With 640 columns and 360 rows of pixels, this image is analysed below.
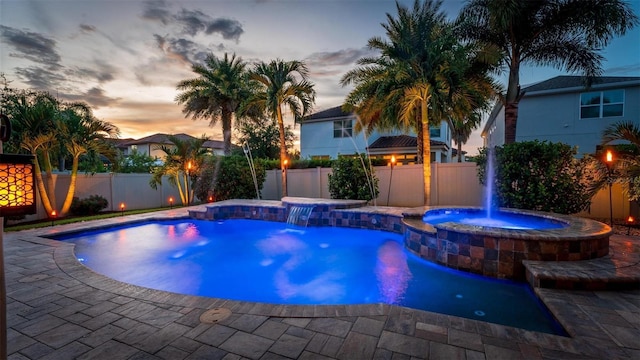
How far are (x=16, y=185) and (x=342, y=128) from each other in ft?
63.2

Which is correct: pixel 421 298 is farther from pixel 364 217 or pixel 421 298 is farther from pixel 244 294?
pixel 364 217

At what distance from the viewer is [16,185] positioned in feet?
6.81

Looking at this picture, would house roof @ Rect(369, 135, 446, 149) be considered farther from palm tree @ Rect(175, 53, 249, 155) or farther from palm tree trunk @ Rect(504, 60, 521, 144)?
palm tree @ Rect(175, 53, 249, 155)

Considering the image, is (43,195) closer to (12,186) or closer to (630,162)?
(12,186)

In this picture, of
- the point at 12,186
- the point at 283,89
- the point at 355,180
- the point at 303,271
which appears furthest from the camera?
the point at 283,89

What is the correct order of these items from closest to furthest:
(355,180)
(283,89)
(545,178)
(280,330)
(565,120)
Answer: (280,330) → (545,178) → (355,180) → (283,89) → (565,120)

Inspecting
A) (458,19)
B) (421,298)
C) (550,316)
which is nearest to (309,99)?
(458,19)

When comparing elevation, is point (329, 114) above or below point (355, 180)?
above

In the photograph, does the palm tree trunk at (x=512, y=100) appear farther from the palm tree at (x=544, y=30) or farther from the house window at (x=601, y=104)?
A: the house window at (x=601, y=104)

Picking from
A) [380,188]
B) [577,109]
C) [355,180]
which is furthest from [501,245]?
[577,109]

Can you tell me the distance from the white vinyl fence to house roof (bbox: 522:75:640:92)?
19.5 ft

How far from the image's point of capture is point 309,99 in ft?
43.3

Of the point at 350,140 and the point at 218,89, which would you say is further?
the point at 350,140

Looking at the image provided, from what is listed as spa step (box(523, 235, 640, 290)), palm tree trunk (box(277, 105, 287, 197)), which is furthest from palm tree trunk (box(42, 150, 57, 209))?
spa step (box(523, 235, 640, 290))
